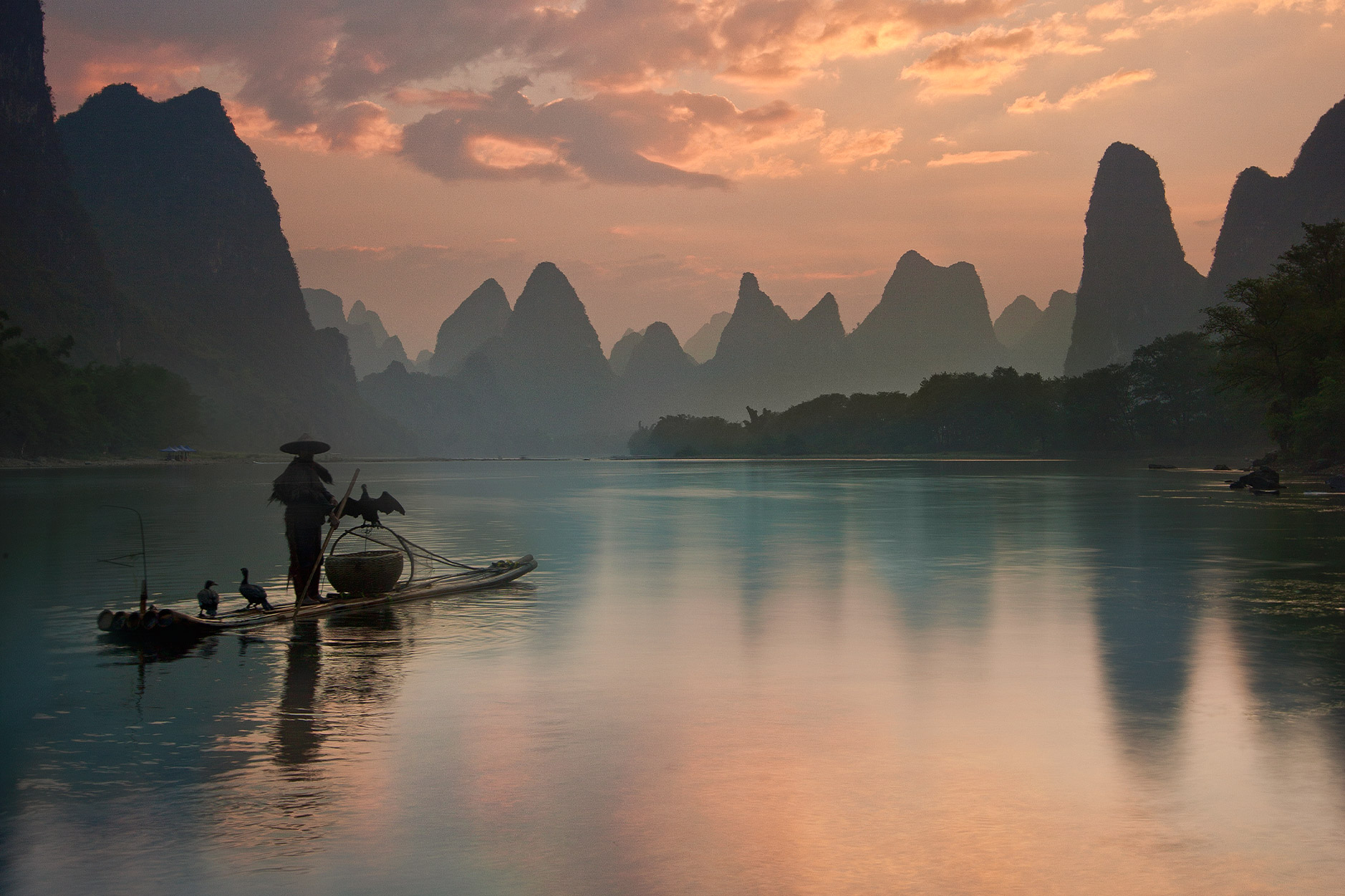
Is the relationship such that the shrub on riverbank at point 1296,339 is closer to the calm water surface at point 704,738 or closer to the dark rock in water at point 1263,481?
the dark rock in water at point 1263,481

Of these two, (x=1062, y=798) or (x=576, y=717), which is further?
(x=576, y=717)

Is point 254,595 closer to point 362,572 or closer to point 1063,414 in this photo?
point 362,572

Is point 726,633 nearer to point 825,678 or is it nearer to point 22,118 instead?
point 825,678

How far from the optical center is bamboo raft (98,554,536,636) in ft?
42.7

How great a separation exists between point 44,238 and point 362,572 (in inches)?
7974

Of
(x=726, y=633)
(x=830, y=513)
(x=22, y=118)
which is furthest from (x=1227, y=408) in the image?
(x=22, y=118)

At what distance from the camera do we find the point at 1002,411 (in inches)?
6053

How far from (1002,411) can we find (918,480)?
85682 millimetres

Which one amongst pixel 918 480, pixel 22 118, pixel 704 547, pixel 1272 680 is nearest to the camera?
pixel 1272 680

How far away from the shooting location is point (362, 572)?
16609 millimetres

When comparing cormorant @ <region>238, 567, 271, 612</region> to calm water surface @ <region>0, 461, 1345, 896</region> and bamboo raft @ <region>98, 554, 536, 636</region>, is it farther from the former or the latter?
calm water surface @ <region>0, 461, 1345, 896</region>

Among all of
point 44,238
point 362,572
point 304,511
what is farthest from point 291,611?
point 44,238

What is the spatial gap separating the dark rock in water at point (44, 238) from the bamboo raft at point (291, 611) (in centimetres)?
16429

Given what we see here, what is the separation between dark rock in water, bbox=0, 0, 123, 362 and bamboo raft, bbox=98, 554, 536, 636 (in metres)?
164
